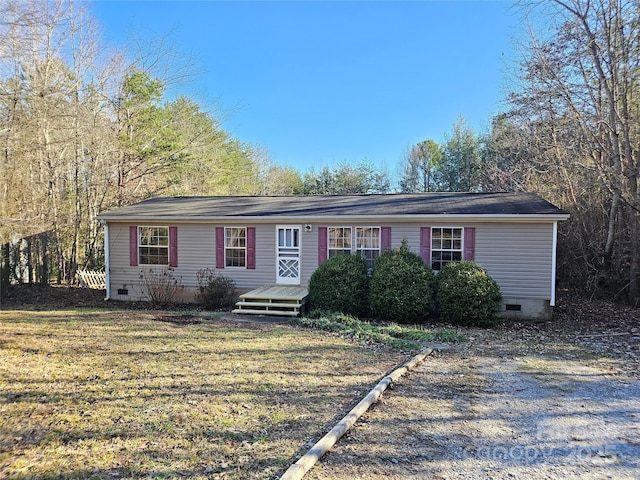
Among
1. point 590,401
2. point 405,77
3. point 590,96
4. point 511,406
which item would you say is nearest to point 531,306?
point 590,401

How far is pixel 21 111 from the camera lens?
8977 mm

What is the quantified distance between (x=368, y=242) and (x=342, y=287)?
1.84 metres

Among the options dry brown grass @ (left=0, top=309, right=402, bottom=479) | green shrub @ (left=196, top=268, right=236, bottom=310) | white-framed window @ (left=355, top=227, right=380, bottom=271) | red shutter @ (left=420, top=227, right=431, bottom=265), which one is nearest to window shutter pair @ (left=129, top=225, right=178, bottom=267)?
green shrub @ (left=196, top=268, right=236, bottom=310)

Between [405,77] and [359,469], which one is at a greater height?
[405,77]

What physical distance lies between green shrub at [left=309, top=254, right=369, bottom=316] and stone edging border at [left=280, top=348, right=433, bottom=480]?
3.82 m

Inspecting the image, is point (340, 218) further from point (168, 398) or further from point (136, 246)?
point (168, 398)

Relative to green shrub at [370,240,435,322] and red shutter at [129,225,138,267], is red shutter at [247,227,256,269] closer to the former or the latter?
red shutter at [129,225,138,267]

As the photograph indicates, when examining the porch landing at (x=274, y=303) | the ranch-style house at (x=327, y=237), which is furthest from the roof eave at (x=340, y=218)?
the porch landing at (x=274, y=303)

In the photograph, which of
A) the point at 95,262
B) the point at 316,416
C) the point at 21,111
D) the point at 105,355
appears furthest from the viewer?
the point at 95,262

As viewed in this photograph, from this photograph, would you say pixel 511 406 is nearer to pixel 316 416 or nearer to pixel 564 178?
pixel 316 416

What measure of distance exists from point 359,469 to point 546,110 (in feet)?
43.0

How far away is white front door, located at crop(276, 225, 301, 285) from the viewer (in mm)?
10445

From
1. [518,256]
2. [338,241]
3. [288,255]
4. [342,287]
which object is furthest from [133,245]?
[518,256]

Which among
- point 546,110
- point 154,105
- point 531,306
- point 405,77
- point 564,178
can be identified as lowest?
point 531,306
